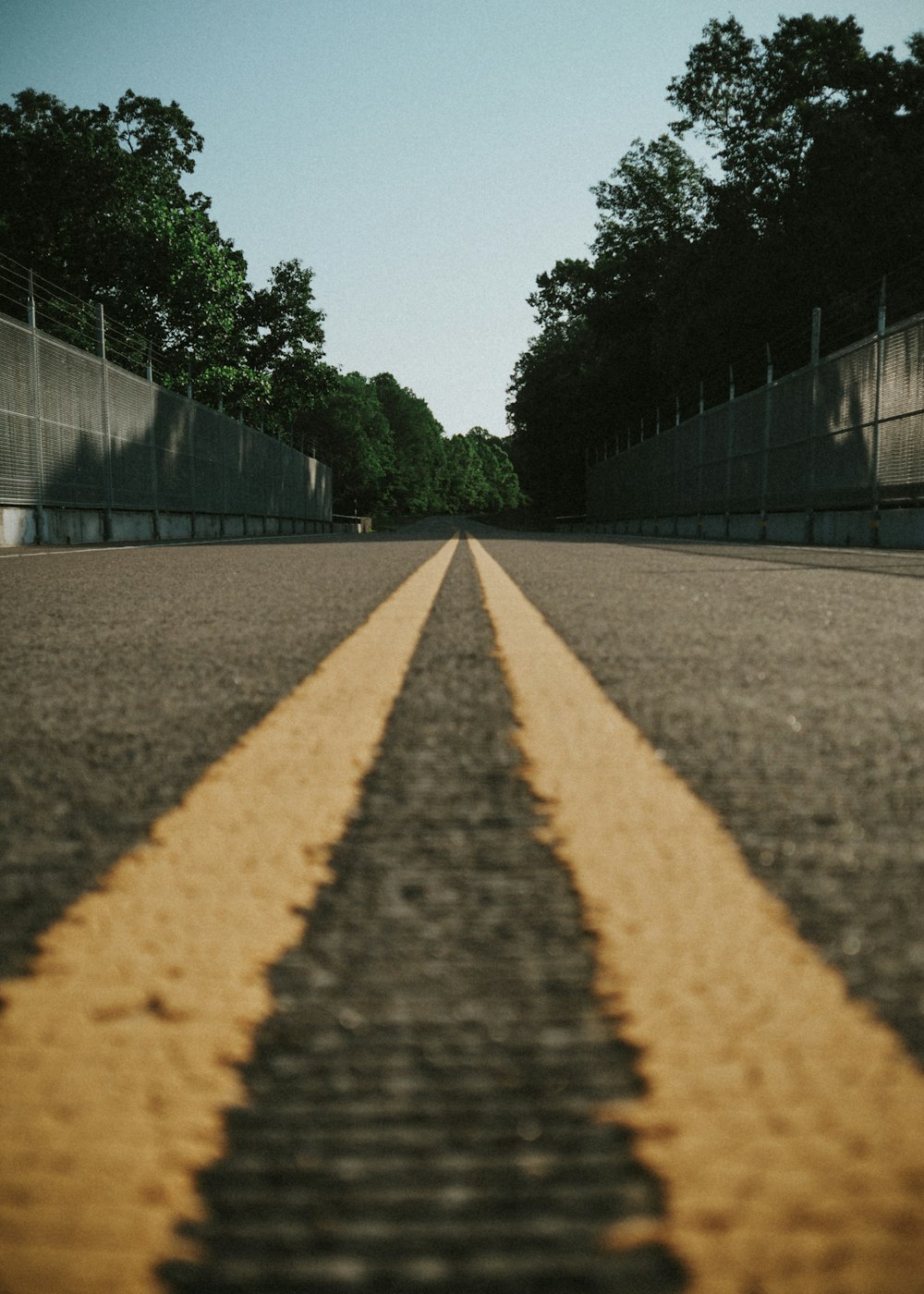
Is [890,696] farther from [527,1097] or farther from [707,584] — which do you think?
[707,584]

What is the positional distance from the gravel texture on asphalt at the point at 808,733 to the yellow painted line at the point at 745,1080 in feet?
0.20

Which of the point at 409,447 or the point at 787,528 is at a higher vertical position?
the point at 409,447

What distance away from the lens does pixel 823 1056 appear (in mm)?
905

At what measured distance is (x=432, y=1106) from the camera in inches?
33.6

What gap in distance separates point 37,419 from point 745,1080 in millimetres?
18576

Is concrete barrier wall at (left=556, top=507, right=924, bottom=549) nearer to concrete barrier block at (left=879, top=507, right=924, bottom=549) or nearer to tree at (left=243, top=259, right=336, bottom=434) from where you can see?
concrete barrier block at (left=879, top=507, right=924, bottom=549)

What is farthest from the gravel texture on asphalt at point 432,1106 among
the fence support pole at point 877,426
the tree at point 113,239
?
the tree at point 113,239

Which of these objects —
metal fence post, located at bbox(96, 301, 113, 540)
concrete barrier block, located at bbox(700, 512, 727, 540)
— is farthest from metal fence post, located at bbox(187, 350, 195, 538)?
concrete barrier block, located at bbox(700, 512, 727, 540)

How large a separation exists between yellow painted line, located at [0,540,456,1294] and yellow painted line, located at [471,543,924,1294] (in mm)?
310

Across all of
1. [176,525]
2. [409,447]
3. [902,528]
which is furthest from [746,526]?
[409,447]

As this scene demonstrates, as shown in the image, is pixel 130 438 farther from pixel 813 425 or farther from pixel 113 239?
pixel 113 239

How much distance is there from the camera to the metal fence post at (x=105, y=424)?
67.8 feet

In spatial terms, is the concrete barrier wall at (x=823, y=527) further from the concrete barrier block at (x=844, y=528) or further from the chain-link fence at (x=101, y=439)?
the chain-link fence at (x=101, y=439)

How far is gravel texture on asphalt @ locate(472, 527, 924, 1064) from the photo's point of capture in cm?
125
